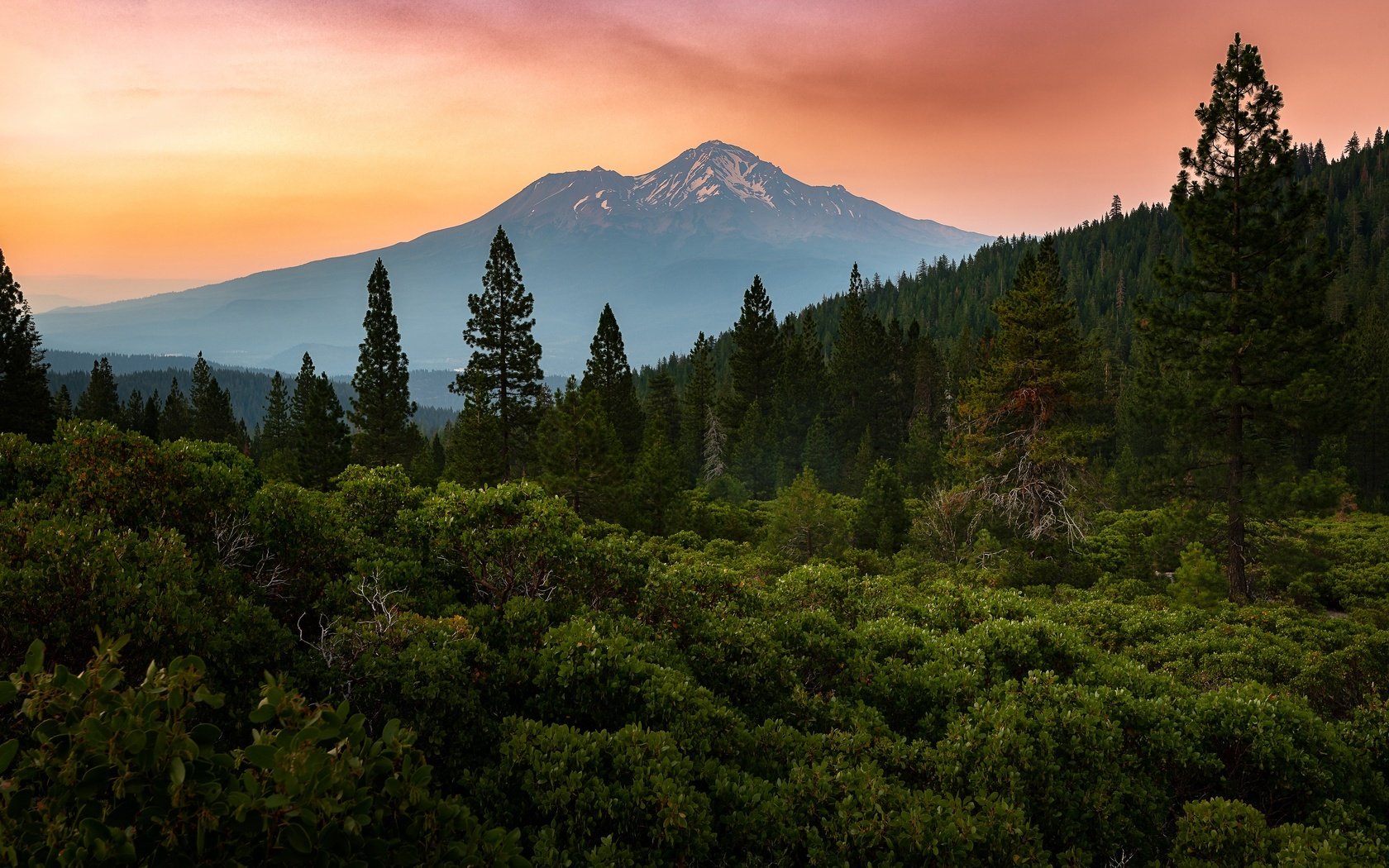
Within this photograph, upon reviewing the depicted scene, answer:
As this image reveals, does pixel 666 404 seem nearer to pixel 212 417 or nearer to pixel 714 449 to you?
pixel 714 449

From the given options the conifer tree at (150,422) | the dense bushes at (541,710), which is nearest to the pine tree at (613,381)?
the dense bushes at (541,710)

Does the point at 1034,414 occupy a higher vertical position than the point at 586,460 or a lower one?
higher

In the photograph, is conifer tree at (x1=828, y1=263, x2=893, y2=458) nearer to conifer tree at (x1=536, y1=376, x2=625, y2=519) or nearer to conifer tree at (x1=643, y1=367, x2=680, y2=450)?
conifer tree at (x1=643, y1=367, x2=680, y2=450)

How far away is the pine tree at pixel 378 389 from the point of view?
40.0 m

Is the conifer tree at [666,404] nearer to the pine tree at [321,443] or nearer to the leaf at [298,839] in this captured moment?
the pine tree at [321,443]

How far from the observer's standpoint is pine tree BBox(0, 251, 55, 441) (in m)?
33.1

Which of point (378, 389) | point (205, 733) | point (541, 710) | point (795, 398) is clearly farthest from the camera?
point (795, 398)

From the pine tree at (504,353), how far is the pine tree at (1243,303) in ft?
87.6

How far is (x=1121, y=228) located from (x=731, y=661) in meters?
181

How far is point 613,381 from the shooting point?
48.5 meters

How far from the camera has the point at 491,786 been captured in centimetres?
537

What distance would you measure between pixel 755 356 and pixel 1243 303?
41853 millimetres

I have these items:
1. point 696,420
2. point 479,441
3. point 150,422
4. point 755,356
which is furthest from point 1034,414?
point 150,422

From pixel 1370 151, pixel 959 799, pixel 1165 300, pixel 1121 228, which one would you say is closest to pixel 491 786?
pixel 959 799
